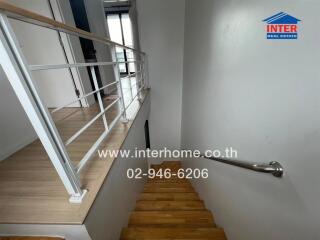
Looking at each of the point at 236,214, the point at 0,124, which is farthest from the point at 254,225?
the point at 0,124

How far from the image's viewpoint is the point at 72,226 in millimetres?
749

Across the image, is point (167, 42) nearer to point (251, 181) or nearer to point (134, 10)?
point (134, 10)

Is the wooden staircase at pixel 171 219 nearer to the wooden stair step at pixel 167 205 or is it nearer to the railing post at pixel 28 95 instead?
the wooden stair step at pixel 167 205

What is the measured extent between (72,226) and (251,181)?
3.45 ft

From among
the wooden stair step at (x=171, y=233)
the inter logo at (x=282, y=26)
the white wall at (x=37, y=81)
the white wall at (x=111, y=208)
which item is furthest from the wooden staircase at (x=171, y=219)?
the inter logo at (x=282, y=26)

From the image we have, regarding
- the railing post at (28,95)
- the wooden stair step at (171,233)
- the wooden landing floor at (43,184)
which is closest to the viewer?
the railing post at (28,95)

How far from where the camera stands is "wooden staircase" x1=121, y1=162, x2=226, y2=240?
139cm

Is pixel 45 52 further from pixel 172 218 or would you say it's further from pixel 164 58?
pixel 172 218

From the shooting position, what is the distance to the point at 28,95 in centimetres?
57

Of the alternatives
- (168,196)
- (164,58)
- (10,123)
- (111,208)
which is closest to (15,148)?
(10,123)

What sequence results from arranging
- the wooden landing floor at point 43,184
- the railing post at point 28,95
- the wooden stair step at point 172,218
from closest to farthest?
the railing post at point 28,95
the wooden landing floor at point 43,184
the wooden stair step at point 172,218

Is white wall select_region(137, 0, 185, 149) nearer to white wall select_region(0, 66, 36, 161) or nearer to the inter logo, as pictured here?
white wall select_region(0, 66, 36, 161)

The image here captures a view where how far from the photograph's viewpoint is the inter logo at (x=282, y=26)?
650 mm

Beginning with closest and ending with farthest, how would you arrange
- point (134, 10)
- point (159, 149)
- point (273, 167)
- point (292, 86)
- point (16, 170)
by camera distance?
point (292, 86), point (273, 167), point (16, 170), point (134, 10), point (159, 149)
